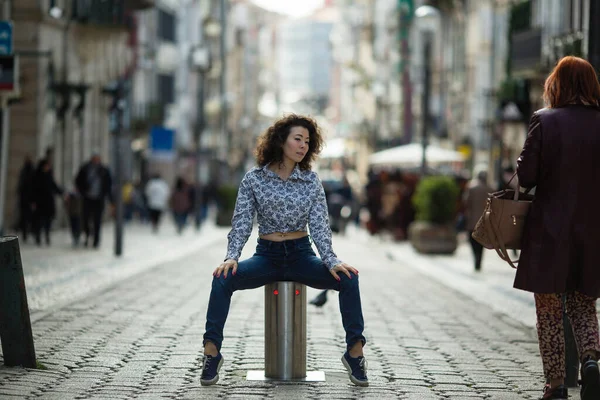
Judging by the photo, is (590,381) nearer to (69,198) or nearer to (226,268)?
(226,268)

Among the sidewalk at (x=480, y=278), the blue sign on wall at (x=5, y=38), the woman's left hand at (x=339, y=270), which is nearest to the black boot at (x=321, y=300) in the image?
the sidewalk at (x=480, y=278)

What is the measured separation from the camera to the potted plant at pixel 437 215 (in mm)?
30672

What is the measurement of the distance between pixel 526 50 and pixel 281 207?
32.0 m

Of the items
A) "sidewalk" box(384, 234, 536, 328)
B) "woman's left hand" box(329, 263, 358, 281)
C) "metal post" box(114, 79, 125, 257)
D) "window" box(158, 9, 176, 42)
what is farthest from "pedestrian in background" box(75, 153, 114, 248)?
"window" box(158, 9, 176, 42)

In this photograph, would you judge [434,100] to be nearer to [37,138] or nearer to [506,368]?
[37,138]

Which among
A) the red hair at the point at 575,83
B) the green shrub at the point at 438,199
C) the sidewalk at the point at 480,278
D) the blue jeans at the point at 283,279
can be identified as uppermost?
the red hair at the point at 575,83

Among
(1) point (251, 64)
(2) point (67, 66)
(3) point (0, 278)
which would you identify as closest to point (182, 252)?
(2) point (67, 66)

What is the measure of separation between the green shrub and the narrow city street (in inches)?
266

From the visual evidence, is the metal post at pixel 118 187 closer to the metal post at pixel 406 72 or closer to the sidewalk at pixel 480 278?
the sidewalk at pixel 480 278

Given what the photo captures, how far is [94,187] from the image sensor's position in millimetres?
28922

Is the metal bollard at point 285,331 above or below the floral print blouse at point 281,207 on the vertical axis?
below

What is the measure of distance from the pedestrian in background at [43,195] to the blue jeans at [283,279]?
823 inches

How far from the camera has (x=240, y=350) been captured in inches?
445

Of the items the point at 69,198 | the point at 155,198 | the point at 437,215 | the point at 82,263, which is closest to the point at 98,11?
the point at 155,198
